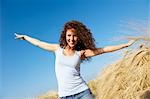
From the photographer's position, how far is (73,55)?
304 centimetres

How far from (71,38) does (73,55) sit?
0.13 m

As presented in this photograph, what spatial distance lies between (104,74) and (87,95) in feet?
3.60

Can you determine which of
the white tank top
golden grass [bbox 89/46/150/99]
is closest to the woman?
the white tank top

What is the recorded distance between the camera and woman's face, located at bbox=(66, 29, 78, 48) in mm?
3062

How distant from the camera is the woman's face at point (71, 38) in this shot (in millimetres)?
3062

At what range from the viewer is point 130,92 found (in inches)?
148

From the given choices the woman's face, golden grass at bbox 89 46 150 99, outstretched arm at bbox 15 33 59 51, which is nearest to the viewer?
the woman's face

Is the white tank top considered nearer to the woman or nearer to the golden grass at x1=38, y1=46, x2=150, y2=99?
the woman

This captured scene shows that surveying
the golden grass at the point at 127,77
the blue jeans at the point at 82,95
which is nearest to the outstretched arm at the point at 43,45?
the blue jeans at the point at 82,95

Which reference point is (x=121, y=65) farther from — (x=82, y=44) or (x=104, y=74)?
(x=82, y=44)

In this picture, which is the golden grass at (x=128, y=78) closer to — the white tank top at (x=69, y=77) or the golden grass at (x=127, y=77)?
the golden grass at (x=127, y=77)

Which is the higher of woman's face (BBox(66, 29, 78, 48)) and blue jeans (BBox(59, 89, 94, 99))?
woman's face (BBox(66, 29, 78, 48))

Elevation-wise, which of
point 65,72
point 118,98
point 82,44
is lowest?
point 118,98

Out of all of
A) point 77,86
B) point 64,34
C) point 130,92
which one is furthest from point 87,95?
point 130,92
